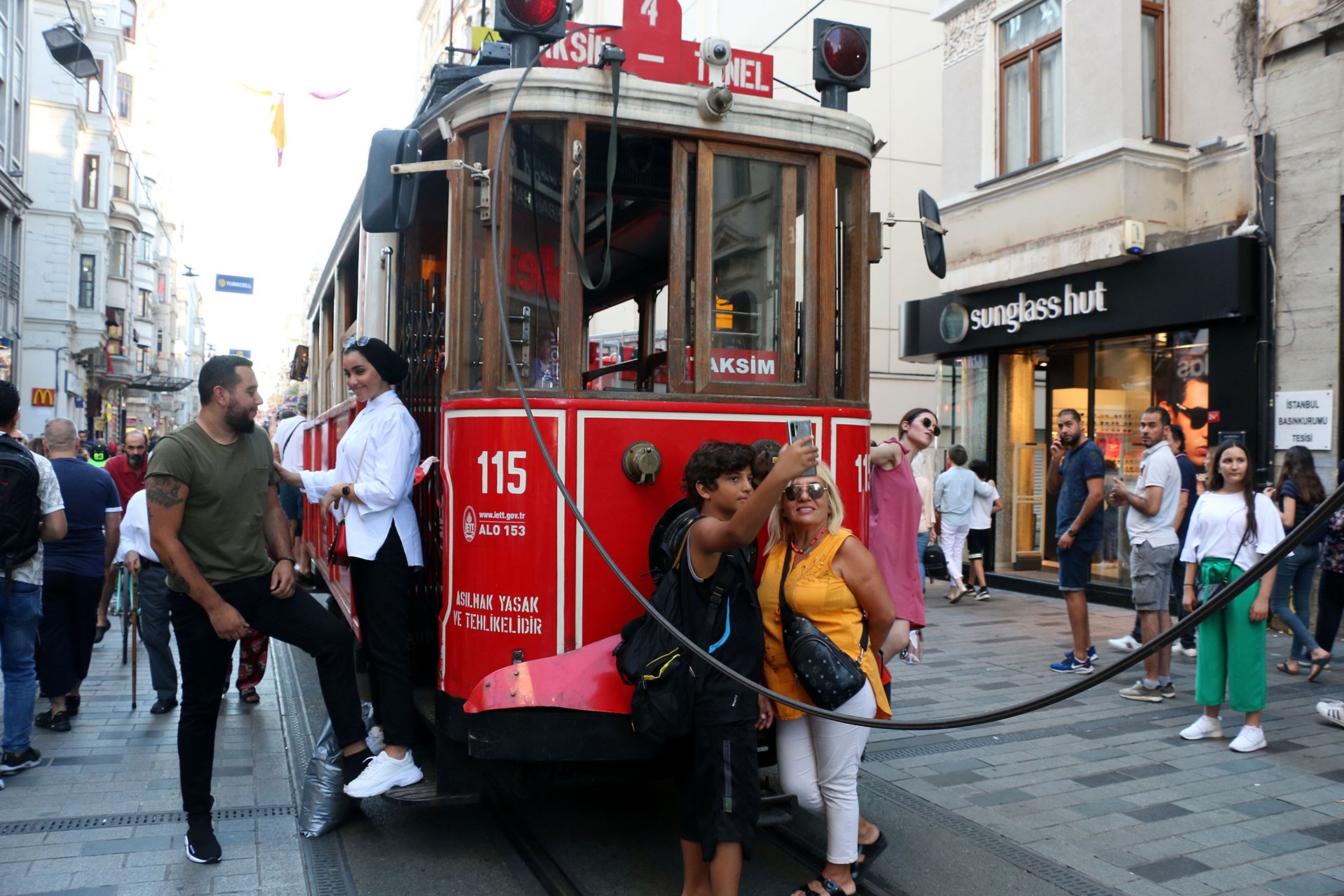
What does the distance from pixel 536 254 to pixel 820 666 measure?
192 centimetres

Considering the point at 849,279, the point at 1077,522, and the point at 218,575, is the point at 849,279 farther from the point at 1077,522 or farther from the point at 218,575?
the point at 1077,522

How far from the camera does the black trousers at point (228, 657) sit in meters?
4.37

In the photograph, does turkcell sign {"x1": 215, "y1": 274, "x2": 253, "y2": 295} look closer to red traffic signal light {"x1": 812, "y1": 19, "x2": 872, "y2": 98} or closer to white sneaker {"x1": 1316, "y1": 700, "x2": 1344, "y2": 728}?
red traffic signal light {"x1": 812, "y1": 19, "x2": 872, "y2": 98}

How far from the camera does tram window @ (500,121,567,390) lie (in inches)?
167

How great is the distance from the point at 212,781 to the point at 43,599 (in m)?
1.69

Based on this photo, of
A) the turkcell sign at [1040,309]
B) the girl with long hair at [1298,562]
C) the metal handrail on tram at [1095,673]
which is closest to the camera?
the metal handrail on tram at [1095,673]

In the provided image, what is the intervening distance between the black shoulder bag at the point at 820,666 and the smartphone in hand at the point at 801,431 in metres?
0.53

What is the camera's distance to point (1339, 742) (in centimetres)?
619

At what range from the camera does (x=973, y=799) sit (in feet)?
17.1

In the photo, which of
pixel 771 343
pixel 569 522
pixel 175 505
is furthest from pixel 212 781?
pixel 771 343

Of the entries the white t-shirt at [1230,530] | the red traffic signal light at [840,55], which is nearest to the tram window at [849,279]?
the red traffic signal light at [840,55]

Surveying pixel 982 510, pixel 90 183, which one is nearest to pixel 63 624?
pixel 982 510

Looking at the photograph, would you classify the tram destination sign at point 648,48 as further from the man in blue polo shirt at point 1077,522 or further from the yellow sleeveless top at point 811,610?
the man in blue polo shirt at point 1077,522

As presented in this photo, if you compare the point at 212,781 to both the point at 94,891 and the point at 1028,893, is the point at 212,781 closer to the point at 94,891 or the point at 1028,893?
the point at 94,891
